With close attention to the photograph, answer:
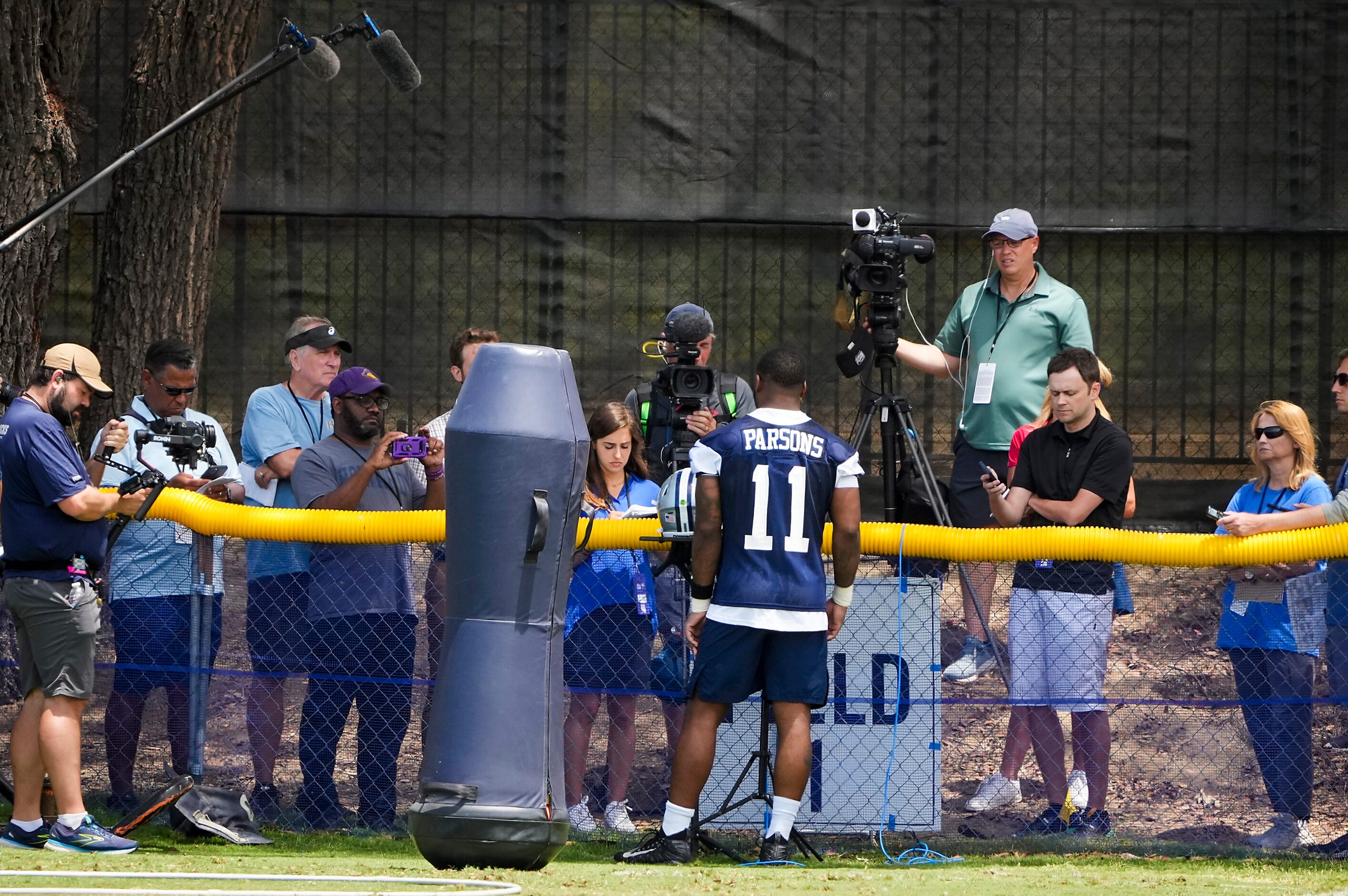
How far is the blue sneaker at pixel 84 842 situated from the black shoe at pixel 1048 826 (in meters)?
3.30

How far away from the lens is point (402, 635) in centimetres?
644

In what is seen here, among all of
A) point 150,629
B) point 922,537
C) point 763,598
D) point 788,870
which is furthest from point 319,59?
point 788,870

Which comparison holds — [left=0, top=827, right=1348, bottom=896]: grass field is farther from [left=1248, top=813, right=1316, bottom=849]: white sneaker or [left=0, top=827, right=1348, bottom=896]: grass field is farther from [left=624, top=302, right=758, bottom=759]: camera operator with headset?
[left=624, top=302, right=758, bottom=759]: camera operator with headset

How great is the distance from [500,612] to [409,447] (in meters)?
1.68

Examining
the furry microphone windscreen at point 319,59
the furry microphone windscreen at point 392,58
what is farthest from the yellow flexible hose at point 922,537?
the furry microphone windscreen at point 392,58

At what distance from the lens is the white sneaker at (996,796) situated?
20.8ft

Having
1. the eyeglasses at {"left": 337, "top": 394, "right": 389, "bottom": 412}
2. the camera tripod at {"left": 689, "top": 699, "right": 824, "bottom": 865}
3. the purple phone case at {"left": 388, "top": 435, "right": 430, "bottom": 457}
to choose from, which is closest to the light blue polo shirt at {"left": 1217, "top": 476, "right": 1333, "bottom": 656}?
the camera tripod at {"left": 689, "top": 699, "right": 824, "bottom": 865}

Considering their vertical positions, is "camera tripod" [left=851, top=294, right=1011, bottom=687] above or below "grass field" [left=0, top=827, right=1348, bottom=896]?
above

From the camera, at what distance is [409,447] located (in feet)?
21.1

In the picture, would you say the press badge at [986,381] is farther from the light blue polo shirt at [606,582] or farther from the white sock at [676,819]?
the white sock at [676,819]

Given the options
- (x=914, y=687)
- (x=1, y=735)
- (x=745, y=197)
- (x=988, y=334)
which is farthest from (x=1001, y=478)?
(x=1, y=735)

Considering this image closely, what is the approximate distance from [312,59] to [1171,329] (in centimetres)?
580

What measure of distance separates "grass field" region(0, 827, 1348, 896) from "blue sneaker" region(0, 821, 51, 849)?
18 centimetres

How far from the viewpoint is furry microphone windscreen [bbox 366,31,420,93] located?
7.20 m
